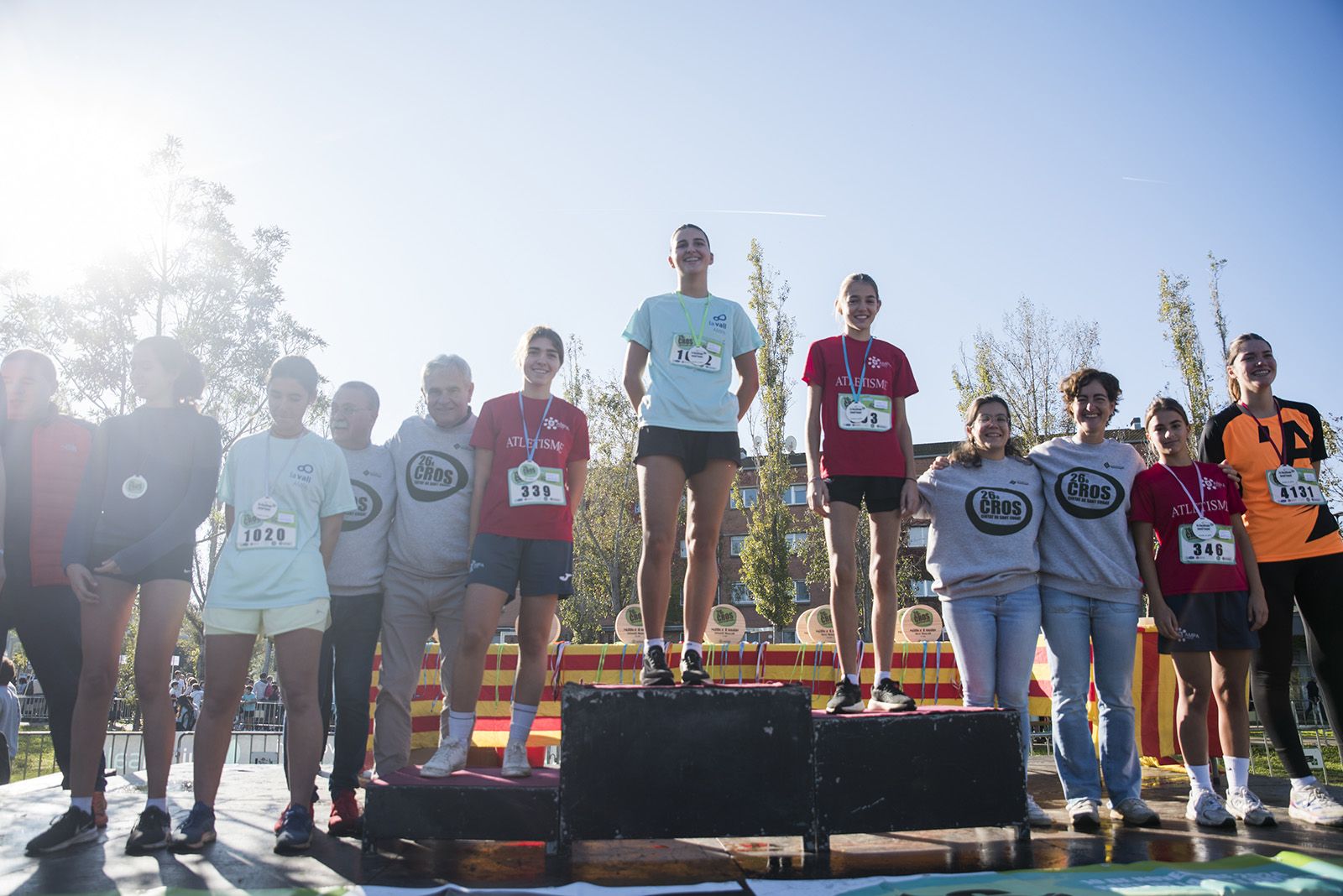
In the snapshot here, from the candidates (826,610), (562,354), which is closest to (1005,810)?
(562,354)

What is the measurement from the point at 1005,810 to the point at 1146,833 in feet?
2.18

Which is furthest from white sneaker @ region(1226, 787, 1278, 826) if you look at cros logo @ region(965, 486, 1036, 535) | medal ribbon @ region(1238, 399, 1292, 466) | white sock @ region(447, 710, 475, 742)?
white sock @ region(447, 710, 475, 742)

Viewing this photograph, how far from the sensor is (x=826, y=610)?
10.4 m

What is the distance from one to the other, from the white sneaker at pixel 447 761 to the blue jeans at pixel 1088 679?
2.48 metres

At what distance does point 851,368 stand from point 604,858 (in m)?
2.27

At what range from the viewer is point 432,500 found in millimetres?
3916

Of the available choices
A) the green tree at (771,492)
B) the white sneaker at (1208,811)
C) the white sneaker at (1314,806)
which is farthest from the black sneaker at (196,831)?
the green tree at (771,492)

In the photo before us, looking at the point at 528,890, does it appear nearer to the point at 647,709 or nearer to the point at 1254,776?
the point at 647,709

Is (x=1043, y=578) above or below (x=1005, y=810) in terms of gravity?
above

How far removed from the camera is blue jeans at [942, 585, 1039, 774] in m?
3.90

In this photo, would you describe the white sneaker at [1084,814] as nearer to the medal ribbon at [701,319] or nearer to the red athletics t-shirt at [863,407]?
the red athletics t-shirt at [863,407]

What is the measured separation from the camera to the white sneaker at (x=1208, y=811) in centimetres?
359

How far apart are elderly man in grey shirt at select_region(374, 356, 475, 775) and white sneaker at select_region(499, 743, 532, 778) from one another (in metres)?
0.54

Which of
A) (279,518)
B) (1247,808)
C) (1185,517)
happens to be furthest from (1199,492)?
(279,518)
